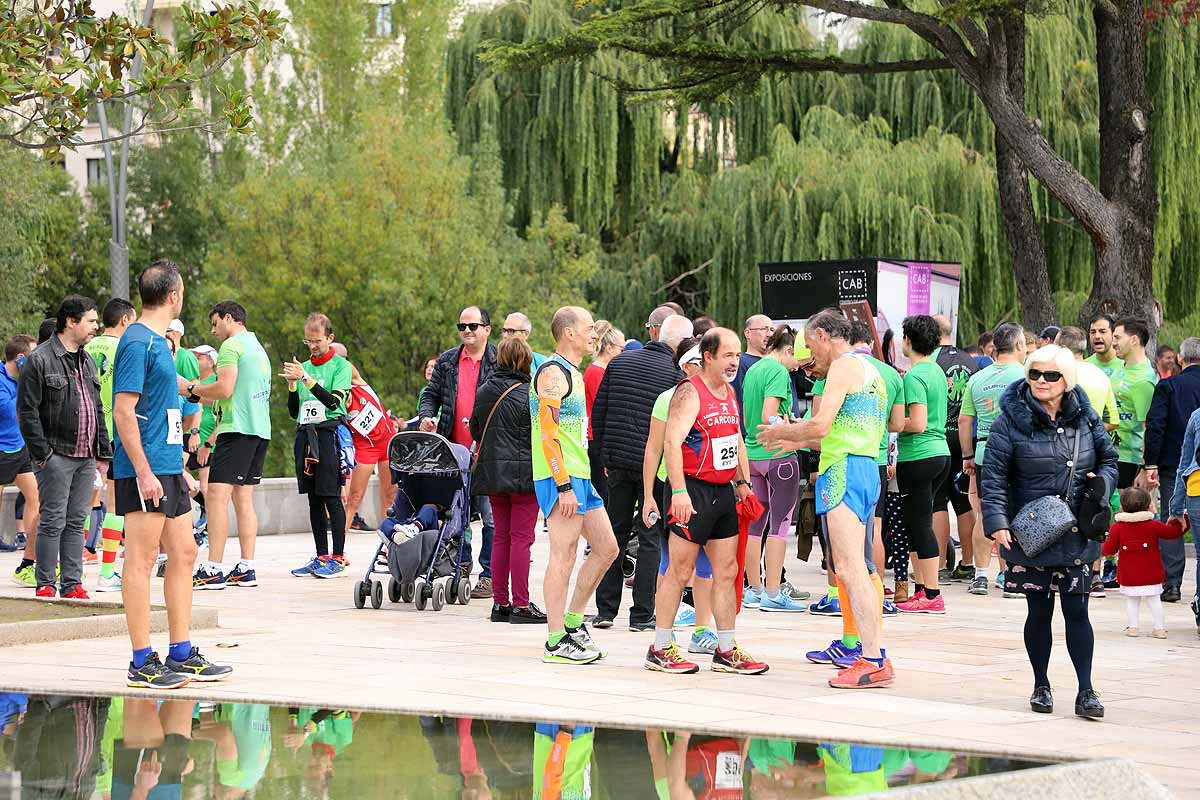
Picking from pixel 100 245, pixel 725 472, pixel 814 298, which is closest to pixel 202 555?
pixel 814 298

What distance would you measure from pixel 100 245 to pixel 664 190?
17938mm

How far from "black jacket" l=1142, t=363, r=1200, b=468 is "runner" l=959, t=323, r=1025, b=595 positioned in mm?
1109

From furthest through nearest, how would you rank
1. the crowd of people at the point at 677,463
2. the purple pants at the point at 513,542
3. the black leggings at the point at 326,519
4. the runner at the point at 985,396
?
the black leggings at the point at 326,519 < the runner at the point at 985,396 < the purple pants at the point at 513,542 < the crowd of people at the point at 677,463

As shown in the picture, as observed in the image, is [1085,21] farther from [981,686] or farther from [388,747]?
[388,747]

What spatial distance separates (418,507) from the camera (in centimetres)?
1178

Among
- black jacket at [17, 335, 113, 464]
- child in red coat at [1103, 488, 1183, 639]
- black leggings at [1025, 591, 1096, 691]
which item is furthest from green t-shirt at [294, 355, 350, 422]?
black leggings at [1025, 591, 1096, 691]

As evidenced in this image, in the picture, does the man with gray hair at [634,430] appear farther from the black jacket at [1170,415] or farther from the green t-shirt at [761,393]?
the black jacket at [1170,415]

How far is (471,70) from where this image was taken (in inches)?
1165

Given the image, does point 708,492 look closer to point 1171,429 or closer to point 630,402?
point 630,402

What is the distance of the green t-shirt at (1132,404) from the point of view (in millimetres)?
12828

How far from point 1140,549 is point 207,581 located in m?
7.17

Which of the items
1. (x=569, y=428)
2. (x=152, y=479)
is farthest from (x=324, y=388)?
(x=152, y=479)

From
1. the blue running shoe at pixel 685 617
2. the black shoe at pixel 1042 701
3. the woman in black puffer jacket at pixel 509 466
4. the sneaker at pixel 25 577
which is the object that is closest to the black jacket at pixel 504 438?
the woman in black puffer jacket at pixel 509 466

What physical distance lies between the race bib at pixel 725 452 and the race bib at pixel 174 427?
2798mm
